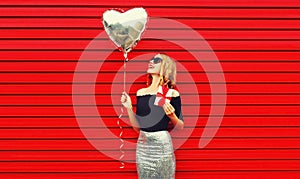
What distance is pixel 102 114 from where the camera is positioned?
416 centimetres

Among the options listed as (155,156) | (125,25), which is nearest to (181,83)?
(155,156)

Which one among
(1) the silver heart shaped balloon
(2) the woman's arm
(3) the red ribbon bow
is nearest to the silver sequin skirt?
(2) the woman's arm

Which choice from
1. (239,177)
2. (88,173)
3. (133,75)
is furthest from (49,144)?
(239,177)

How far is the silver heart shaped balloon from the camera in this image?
11.5 ft

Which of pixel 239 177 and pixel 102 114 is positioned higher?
pixel 102 114

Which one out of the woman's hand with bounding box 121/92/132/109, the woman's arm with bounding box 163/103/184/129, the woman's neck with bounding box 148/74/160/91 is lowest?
the woman's arm with bounding box 163/103/184/129

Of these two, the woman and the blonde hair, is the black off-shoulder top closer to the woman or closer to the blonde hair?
the woman

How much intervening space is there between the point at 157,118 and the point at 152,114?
0.20 ft

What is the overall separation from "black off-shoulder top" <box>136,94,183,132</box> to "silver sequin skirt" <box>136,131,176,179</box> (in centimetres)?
6

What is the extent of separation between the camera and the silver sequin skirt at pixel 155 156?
145 inches

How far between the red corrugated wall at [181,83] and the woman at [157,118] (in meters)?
0.36

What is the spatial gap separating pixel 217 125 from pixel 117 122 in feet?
3.56

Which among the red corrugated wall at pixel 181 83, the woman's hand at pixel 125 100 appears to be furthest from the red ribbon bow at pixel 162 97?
the red corrugated wall at pixel 181 83

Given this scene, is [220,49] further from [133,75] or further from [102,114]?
[102,114]
